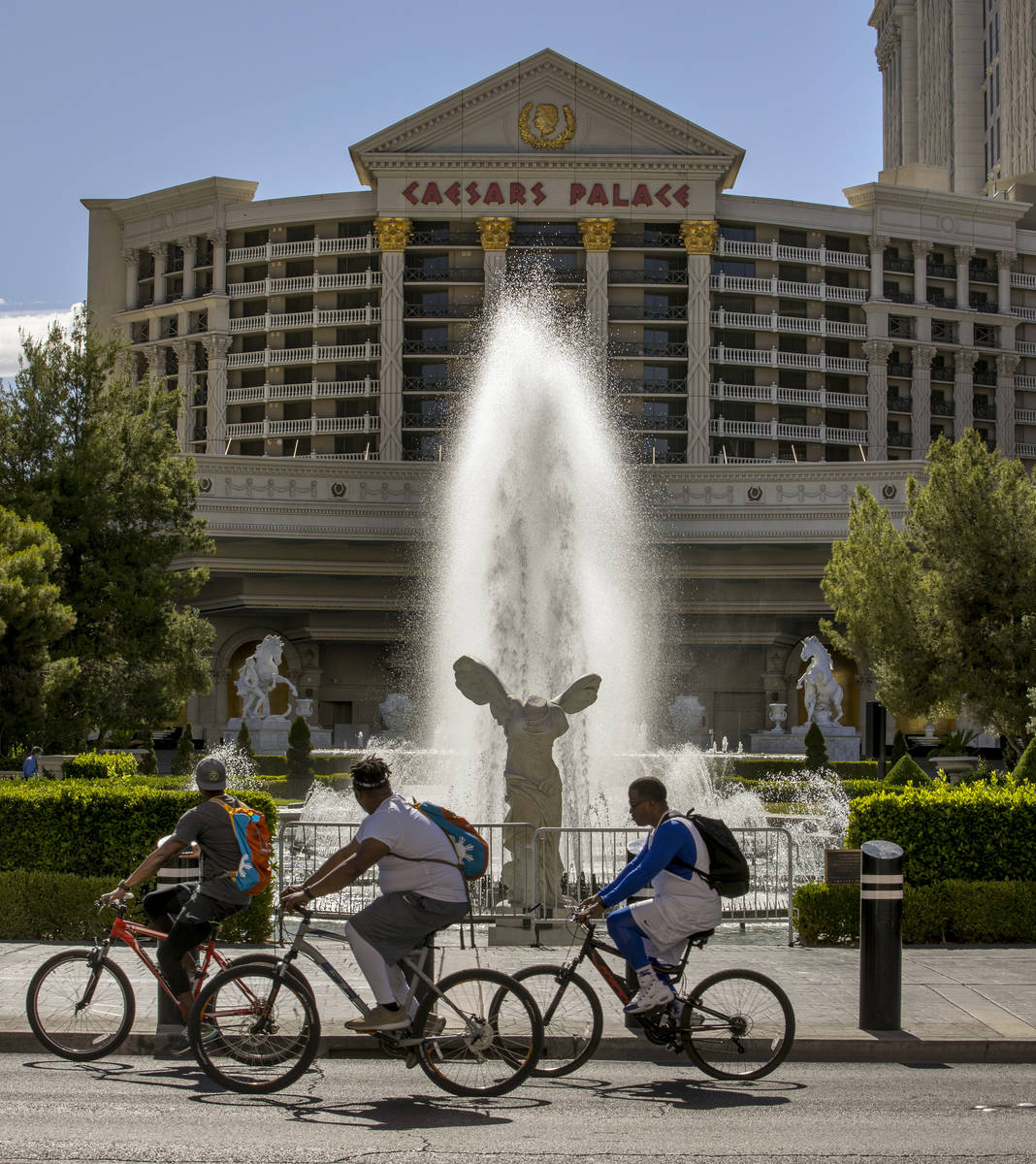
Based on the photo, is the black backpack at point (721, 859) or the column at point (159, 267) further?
the column at point (159, 267)

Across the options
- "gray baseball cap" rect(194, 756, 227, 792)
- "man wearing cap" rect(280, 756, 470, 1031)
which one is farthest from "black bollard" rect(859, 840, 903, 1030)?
"gray baseball cap" rect(194, 756, 227, 792)

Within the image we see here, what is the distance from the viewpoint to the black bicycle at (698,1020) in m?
7.95

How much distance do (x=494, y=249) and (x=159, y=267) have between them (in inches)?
717

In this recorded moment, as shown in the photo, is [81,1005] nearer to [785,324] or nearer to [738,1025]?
[738,1025]

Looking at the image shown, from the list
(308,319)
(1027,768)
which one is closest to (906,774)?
(1027,768)

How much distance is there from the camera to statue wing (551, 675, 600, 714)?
45.5ft

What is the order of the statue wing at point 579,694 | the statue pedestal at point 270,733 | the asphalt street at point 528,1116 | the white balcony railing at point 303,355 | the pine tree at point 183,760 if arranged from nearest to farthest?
the asphalt street at point 528,1116
the statue wing at point 579,694
the pine tree at point 183,760
the statue pedestal at point 270,733
the white balcony railing at point 303,355

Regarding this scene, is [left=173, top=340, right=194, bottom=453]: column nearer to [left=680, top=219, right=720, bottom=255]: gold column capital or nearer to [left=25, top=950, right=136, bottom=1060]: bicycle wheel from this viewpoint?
[left=680, top=219, right=720, bottom=255]: gold column capital

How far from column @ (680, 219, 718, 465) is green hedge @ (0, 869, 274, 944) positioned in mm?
59314

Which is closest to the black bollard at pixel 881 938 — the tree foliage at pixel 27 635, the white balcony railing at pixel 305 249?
the tree foliage at pixel 27 635

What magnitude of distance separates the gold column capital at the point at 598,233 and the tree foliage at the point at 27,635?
4961cm

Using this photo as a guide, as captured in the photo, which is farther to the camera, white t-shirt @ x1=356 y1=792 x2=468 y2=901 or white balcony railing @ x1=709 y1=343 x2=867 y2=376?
white balcony railing @ x1=709 y1=343 x2=867 y2=376

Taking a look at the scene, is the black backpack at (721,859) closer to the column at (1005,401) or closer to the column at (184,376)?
the column at (184,376)

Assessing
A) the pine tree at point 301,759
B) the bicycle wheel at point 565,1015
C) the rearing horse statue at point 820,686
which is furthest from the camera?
the rearing horse statue at point 820,686
